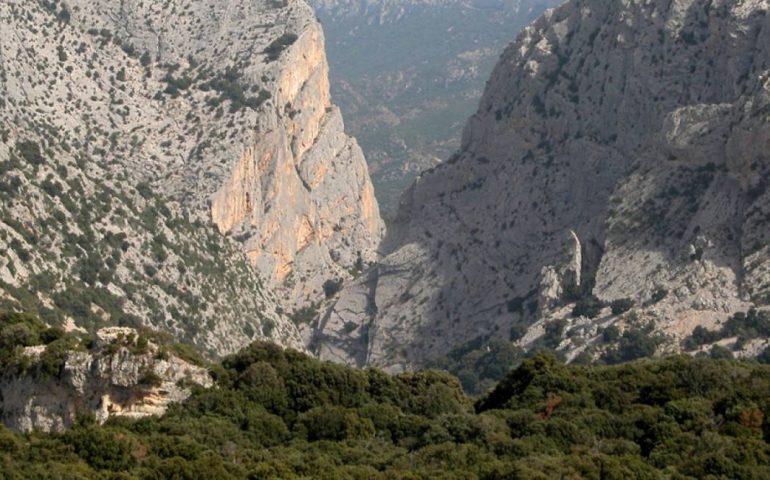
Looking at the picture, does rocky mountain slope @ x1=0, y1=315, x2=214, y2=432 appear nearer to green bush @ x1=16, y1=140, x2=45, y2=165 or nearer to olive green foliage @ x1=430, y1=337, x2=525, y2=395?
olive green foliage @ x1=430, y1=337, x2=525, y2=395

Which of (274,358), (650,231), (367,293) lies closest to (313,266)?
(367,293)

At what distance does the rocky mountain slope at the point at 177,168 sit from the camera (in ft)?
404

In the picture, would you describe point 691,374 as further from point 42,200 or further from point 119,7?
point 119,7

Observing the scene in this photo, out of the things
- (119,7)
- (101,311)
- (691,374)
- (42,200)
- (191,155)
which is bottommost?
(691,374)

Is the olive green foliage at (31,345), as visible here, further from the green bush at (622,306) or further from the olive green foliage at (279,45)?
the olive green foliage at (279,45)

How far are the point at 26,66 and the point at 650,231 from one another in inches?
1929

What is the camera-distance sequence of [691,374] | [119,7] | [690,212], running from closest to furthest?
[691,374]
[690,212]
[119,7]

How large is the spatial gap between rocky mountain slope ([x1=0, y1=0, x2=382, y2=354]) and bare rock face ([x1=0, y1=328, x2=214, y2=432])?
41.7 meters

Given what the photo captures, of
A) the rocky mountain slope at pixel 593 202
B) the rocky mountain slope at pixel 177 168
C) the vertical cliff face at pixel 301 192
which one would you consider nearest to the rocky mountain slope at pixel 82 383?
the rocky mountain slope at pixel 177 168

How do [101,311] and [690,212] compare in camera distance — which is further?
[690,212]

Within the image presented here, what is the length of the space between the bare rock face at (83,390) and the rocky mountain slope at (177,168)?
137ft

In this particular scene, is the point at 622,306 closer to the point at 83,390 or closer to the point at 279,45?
the point at 279,45

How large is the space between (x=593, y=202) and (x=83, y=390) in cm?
7858

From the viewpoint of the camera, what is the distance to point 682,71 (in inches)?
5482
